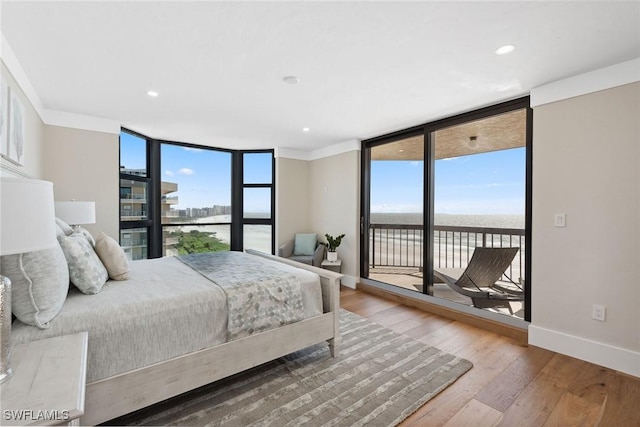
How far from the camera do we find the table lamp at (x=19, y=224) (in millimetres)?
942

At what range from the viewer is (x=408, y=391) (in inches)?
75.7

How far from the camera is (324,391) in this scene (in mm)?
1915

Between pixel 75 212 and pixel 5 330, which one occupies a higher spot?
pixel 75 212

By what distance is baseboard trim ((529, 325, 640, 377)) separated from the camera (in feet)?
6.91

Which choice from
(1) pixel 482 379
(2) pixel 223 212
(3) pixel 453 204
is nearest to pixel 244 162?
(2) pixel 223 212

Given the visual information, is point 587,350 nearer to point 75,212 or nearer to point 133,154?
point 75,212

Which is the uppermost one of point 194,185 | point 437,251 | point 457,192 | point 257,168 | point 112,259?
point 257,168

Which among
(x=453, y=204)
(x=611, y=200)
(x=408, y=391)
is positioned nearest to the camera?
(x=408, y=391)

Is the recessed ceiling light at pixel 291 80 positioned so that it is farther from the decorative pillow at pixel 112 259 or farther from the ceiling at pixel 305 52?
the decorative pillow at pixel 112 259

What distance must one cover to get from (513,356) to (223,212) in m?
4.73

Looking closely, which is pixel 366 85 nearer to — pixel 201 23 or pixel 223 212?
pixel 201 23

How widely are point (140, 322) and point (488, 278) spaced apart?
3.44 meters

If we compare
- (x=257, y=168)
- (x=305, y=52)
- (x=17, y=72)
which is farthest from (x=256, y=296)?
(x=257, y=168)

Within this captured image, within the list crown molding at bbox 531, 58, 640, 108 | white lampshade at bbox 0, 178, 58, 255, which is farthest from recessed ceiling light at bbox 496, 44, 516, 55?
white lampshade at bbox 0, 178, 58, 255
